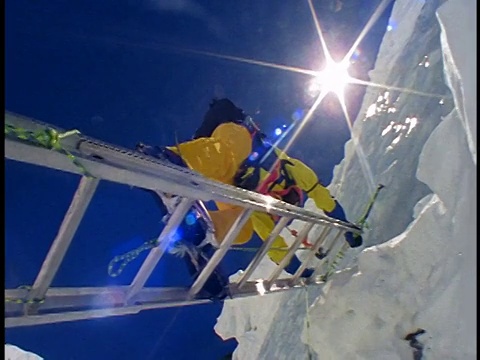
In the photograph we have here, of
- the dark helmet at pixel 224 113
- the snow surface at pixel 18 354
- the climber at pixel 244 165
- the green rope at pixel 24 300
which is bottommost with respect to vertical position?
the snow surface at pixel 18 354

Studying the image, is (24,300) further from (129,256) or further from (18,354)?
(18,354)

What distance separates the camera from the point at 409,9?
5.55 m

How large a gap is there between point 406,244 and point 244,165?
96cm

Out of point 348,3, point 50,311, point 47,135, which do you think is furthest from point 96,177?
point 348,3

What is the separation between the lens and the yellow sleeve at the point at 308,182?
3188 millimetres

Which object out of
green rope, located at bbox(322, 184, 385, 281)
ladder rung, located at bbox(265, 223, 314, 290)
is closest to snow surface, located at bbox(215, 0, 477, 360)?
green rope, located at bbox(322, 184, 385, 281)

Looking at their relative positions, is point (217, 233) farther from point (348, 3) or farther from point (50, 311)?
point (348, 3)

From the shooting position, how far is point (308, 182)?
3.20m

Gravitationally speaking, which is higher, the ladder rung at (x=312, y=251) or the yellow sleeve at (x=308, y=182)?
the yellow sleeve at (x=308, y=182)

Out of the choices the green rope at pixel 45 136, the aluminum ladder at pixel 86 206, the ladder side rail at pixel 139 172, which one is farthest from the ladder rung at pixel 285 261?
the green rope at pixel 45 136

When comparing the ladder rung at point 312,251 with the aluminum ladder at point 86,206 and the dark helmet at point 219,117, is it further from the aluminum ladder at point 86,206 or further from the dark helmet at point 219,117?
the aluminum ladder at point 86,206

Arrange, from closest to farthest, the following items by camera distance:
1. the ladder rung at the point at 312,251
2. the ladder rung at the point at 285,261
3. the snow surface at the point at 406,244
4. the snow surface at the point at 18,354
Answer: the snow surface at the point at 406,244
the ladder rung at the point at 285,261
the ladder rung at the point at 312,251
the snow surface at the point at 18,354

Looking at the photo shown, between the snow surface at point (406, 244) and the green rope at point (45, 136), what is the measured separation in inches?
63.4

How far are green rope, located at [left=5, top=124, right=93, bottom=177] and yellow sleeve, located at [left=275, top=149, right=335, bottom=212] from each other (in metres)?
2.12
